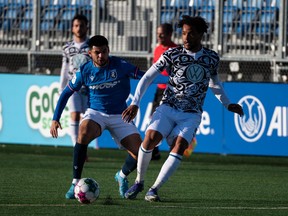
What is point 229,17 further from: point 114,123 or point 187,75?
point 187,75

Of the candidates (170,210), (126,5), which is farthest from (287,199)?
(126,5)

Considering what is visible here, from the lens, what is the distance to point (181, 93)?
11320 mm

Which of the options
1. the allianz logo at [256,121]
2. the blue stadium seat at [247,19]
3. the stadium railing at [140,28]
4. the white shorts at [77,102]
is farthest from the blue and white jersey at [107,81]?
the blue stadium seat at [247,19]

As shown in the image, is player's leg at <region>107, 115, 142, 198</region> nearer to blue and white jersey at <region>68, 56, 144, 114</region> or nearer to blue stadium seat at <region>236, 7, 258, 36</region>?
blue and white jersey at <region>68, 56, 144, 114</region>

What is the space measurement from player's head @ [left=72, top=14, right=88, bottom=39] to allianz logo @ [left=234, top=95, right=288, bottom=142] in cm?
342

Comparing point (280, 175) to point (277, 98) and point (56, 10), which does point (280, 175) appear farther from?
point (56, 10)

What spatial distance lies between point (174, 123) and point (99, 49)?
1.28m

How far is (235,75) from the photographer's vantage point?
69.1 ft

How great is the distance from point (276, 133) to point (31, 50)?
22.2 feet

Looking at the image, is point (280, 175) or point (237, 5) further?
point (237, 5)

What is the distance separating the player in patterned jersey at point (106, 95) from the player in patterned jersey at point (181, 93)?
64 cm

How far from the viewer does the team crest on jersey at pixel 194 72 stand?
11328mm

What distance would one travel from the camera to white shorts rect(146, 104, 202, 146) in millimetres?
11258

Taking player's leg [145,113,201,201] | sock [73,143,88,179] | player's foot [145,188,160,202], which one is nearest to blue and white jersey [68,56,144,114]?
sock [73,143,88,179]
